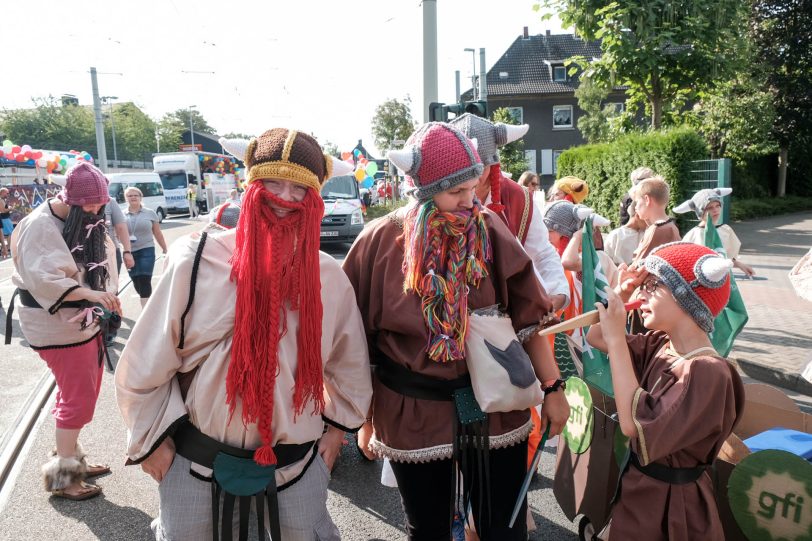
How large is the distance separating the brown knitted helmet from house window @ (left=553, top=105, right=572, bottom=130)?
40443mm

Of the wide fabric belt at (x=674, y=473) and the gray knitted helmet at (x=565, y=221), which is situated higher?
the gray knitted helmet at (x=565, y=221)

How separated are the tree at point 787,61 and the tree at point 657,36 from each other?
41.0ft

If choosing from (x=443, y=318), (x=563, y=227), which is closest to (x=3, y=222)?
(x=563, y=227)

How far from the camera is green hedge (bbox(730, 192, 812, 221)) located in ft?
67.7

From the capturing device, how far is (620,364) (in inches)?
86.4

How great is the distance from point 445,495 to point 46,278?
8.15 ft

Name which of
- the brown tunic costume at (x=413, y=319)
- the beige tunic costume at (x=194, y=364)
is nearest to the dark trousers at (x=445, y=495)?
the brown tunic costume at (x=413, y=319)

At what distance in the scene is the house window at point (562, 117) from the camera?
40250 mm

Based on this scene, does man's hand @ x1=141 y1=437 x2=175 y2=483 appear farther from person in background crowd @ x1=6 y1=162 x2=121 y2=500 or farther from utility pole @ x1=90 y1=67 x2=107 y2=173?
utility pole @ x1=90 y1=67 x2=107 y2=173

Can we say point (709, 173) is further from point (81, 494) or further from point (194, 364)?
point (194, 364)

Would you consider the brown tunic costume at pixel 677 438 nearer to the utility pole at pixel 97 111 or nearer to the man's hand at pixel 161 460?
the man's hand at pixel 161 460

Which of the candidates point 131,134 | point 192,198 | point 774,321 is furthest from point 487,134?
point 131,134

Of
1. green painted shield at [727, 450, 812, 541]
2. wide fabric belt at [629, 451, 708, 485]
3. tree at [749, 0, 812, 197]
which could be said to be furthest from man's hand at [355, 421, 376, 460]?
tree at [749, 0, 812, 197]

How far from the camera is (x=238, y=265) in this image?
194 cm
